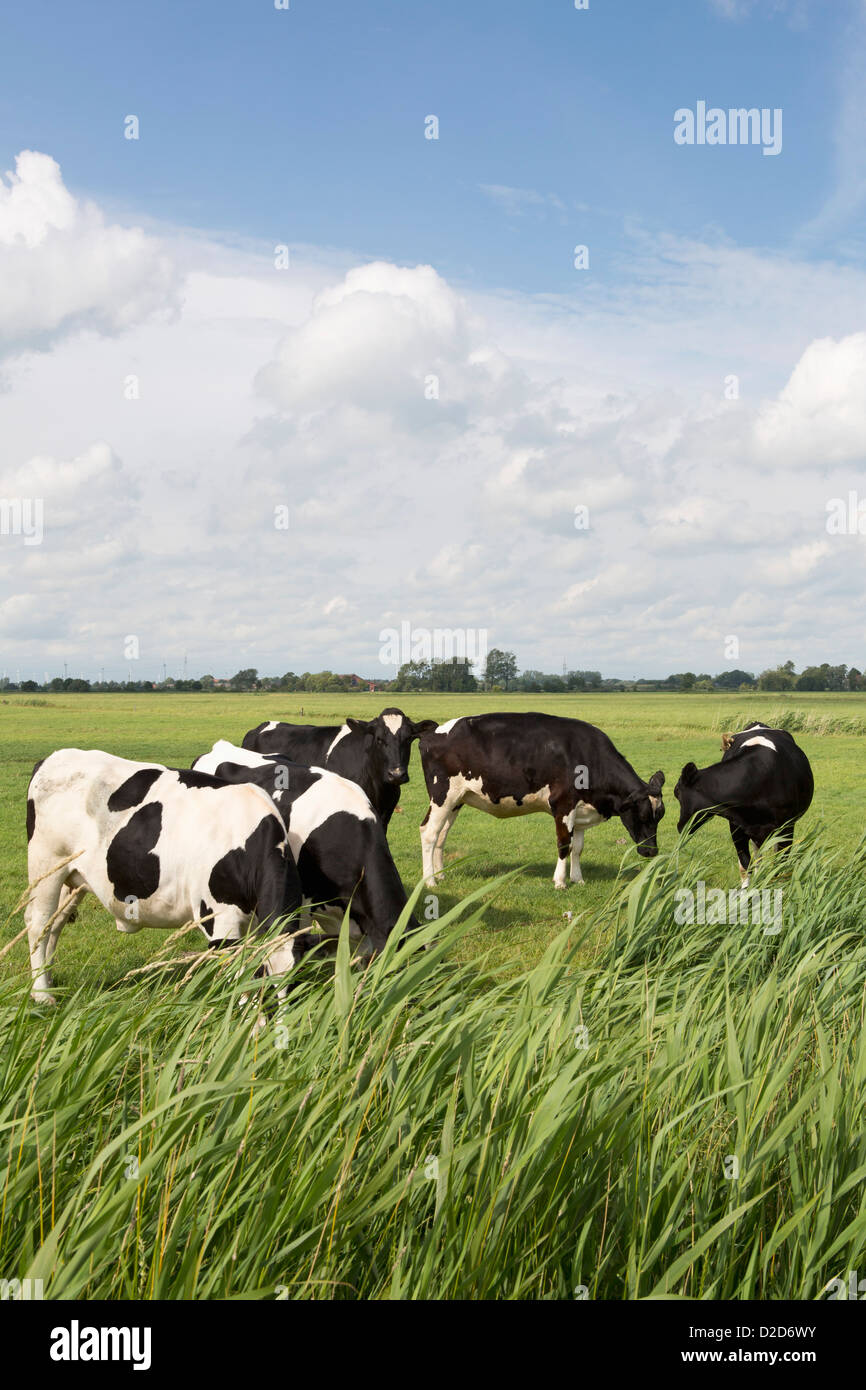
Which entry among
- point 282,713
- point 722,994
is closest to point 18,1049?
point 722,994

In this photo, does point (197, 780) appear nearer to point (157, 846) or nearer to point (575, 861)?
point (157, 846)

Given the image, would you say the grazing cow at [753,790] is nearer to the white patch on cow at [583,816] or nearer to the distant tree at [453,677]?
the white patch on cow at [583,816]

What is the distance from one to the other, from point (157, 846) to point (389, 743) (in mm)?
5846

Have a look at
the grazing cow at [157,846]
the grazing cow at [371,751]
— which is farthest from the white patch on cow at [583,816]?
the grazing cow at [157,846]

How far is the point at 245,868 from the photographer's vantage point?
6.67 metres

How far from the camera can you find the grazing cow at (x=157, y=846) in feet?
21.9

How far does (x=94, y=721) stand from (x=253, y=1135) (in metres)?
57.3

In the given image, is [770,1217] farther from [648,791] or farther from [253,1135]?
[648,791]

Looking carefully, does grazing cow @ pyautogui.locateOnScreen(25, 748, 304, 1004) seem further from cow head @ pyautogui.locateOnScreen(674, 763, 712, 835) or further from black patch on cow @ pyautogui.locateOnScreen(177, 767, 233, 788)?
cow head @ pyautogui.locateOnScreen(674, 763, 712, 835)

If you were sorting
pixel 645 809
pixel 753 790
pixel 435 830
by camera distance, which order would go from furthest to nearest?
pixel 435 830 → pixel 645 809 → pixel 753 790

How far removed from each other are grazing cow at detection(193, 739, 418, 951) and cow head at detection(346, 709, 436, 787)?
169 inches

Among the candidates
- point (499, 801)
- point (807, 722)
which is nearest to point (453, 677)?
point (807, 722)

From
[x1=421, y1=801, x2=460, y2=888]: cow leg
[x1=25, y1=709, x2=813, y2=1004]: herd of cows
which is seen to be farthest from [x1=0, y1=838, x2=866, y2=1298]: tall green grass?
[x1=421, y1=801, x2=460, y2=888]: cow leg
